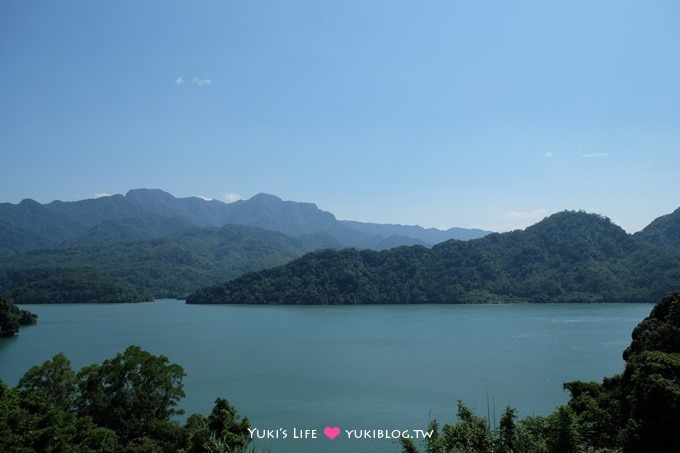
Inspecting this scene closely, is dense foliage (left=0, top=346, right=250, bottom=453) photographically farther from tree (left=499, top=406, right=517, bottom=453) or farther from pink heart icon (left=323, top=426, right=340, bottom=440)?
tree (left=499, top=406, right=517, bottom=453)

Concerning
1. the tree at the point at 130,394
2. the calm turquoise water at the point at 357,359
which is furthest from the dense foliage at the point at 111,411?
the calm turquoise water at the point at 357,359

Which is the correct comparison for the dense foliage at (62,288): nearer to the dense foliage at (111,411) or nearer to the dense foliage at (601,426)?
the dense foliage at (111,411)

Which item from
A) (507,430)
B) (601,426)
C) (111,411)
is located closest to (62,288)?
(111,411)

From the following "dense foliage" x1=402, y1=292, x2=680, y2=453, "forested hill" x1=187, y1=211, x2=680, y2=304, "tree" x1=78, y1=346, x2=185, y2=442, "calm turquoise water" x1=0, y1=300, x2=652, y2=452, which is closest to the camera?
"dense foliage" x1=402, y1=292, x2=680, y2=453

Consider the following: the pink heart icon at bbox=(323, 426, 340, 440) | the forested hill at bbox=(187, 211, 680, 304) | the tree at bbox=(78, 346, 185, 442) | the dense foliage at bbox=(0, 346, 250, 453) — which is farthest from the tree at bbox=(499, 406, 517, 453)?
the forested hill at bbox=(187, 211, 680, 304)

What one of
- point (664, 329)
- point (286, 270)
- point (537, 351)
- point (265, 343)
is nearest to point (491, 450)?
point (664, 329)

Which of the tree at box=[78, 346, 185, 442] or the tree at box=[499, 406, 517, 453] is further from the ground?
the tree at box=[499, 406, 517, 453]

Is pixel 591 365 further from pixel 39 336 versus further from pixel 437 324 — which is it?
pixel 39 336
